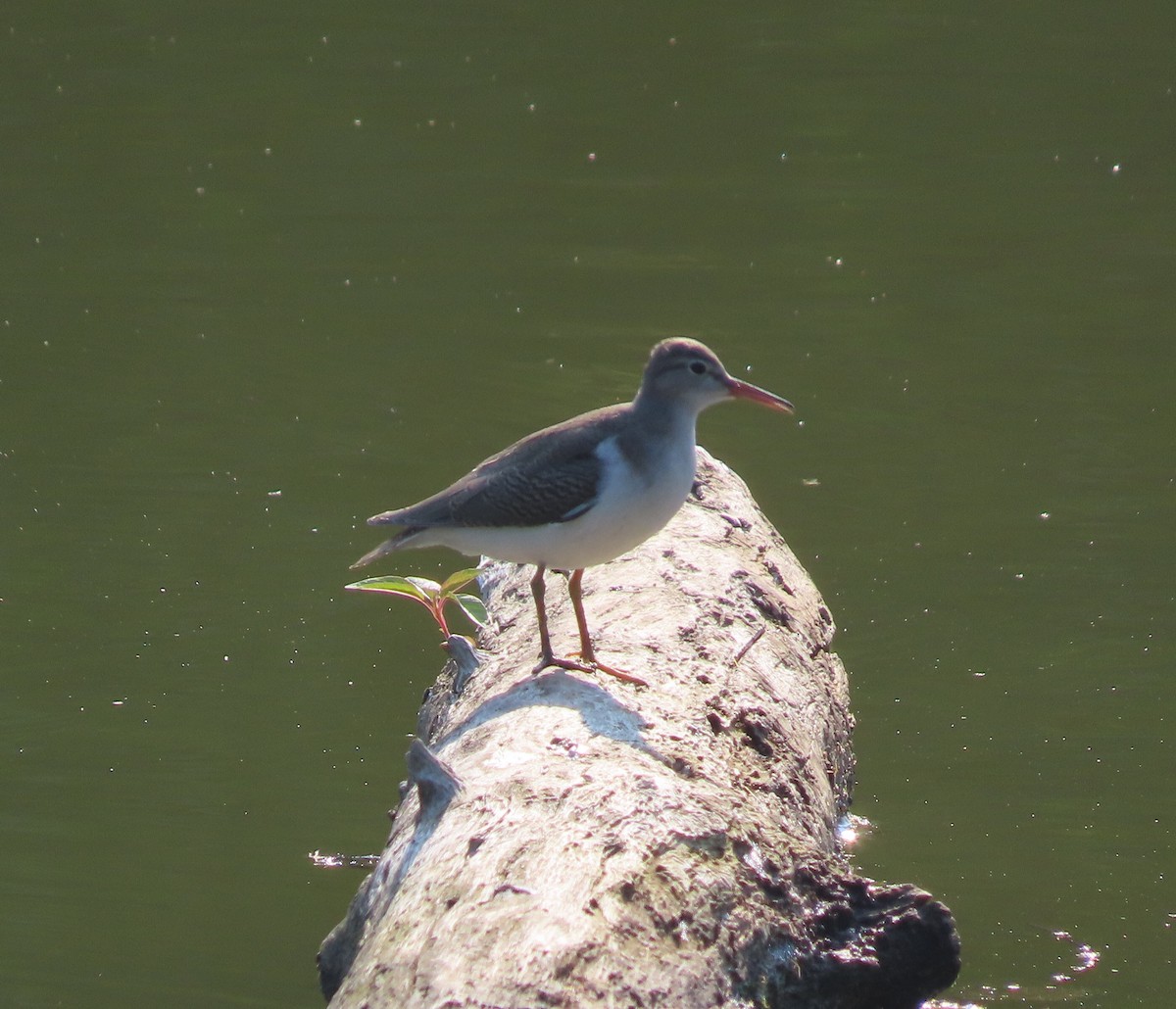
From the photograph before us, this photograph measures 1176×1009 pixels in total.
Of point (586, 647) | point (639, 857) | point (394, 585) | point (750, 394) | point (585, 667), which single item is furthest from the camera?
point (394, 585)

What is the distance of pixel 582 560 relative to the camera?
5.93 metres

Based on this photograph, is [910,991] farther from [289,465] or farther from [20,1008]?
[289,465]

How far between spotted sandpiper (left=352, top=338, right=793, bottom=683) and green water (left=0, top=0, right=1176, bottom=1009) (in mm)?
1827

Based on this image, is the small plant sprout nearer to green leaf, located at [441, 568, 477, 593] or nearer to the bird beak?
green leaf, located at [441, 568, 477, 593]

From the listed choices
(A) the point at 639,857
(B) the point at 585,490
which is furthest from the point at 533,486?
(A) the point at 639,857

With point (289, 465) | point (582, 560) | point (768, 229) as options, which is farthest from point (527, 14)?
point (582, 560)

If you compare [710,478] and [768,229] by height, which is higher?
[768,229]

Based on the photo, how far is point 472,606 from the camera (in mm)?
6777

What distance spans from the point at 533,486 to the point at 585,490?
21 cm

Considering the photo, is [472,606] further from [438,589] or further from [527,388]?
[527,388]

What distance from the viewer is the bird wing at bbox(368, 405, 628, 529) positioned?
584cm

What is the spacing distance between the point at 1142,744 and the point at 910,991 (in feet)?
12.1

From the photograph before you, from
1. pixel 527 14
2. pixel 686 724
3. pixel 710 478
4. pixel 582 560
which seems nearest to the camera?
pixel 686 724

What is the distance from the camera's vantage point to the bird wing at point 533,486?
5.84 m
